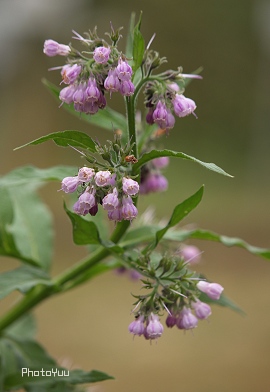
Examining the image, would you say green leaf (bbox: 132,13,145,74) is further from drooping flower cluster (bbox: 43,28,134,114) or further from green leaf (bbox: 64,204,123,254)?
green leaf (bbox: 64,204,123,254)

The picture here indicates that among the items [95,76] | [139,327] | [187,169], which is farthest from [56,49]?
[187,169]

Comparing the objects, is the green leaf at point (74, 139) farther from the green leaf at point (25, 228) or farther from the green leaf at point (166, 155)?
the green leaf at point (25, 228)

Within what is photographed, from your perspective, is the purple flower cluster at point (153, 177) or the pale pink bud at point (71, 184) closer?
the pale pink bud at point (71, 184)

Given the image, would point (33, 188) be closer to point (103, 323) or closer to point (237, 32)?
point (103, 323)

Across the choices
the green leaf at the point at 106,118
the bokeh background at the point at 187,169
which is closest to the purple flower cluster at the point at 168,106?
the green leaf at the point at 106,118

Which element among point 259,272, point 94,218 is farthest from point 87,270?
point 259,272

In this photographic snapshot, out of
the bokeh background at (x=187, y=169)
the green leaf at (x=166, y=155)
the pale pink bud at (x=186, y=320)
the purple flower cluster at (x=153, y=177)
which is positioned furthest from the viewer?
the bokeh background at (x=187, y=169)

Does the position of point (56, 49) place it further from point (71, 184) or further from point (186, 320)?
point (186, 320)
